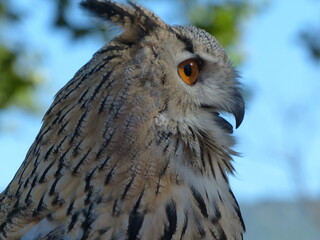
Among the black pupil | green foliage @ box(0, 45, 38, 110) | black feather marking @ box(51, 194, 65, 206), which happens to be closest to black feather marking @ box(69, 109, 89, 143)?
black feather marking @ box(51, 194, 65, 206)

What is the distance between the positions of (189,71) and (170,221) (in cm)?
62

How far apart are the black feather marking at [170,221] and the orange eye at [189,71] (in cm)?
Result: 51

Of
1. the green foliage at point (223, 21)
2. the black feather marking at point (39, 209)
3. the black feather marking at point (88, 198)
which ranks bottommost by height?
the black feather marking at point (39, 209)

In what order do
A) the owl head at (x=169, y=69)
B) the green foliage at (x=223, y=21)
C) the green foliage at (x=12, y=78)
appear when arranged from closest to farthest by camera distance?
the owl head at (x=169, y=69), the green foliage at (x=223, y=21), the green foliage at (x=12, y=78)

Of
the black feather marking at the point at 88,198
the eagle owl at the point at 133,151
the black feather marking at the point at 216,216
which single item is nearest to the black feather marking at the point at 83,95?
the eagle owl at the point at 133,151

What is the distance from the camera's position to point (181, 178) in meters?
2.44

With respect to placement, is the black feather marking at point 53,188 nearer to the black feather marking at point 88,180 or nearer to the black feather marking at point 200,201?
the black feather marking at point 88,180

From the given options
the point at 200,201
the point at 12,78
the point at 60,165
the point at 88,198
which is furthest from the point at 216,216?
the point at 12,78

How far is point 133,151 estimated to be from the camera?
240 centimetres

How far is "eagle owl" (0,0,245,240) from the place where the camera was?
2.33 m

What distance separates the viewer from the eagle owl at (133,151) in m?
2.33

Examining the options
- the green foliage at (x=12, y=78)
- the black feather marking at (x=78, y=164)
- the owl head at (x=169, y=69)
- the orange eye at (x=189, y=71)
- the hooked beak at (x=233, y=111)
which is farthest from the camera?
the green foliage at (x=12, y=78)

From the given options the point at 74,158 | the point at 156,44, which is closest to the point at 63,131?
the point at 74,158

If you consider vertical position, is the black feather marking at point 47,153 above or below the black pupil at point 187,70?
below
